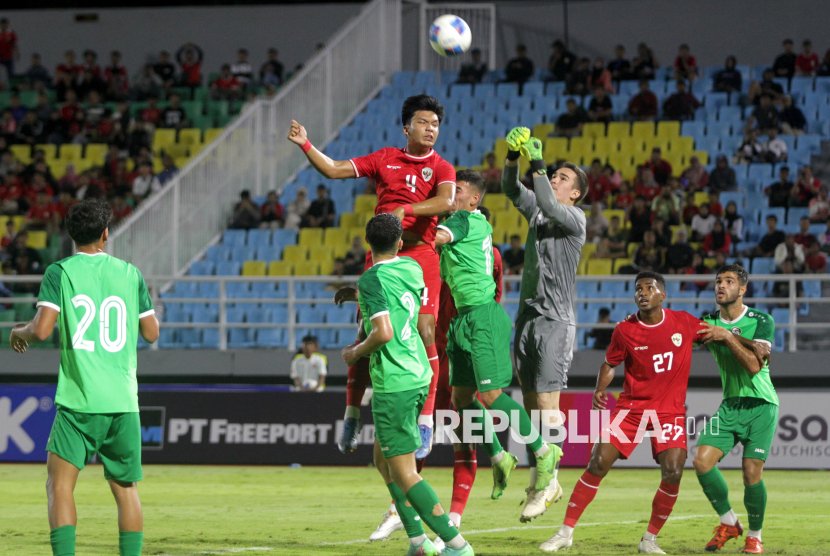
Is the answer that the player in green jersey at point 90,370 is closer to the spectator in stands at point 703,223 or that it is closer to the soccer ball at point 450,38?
the soccer ball at point 450,38

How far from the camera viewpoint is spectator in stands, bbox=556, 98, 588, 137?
22750 mm

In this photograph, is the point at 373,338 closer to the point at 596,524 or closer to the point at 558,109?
the point at 596,524

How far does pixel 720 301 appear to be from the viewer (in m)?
8.59

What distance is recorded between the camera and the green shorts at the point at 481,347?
27.5 feet

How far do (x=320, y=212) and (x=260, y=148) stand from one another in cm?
254

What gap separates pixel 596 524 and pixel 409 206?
3.78 meters

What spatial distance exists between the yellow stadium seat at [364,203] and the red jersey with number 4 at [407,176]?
13.6 m

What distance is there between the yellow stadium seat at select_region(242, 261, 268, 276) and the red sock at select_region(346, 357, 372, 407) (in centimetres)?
1286

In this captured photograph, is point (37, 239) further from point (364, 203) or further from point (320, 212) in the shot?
point (364, 203)

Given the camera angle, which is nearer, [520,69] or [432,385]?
[432,385]

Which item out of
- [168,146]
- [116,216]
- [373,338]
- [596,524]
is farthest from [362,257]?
[373,338]

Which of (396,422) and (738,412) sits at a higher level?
(396,422)

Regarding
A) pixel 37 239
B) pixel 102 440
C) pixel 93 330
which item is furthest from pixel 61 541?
pixel 37 239

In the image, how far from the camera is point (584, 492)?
823 centimetres
